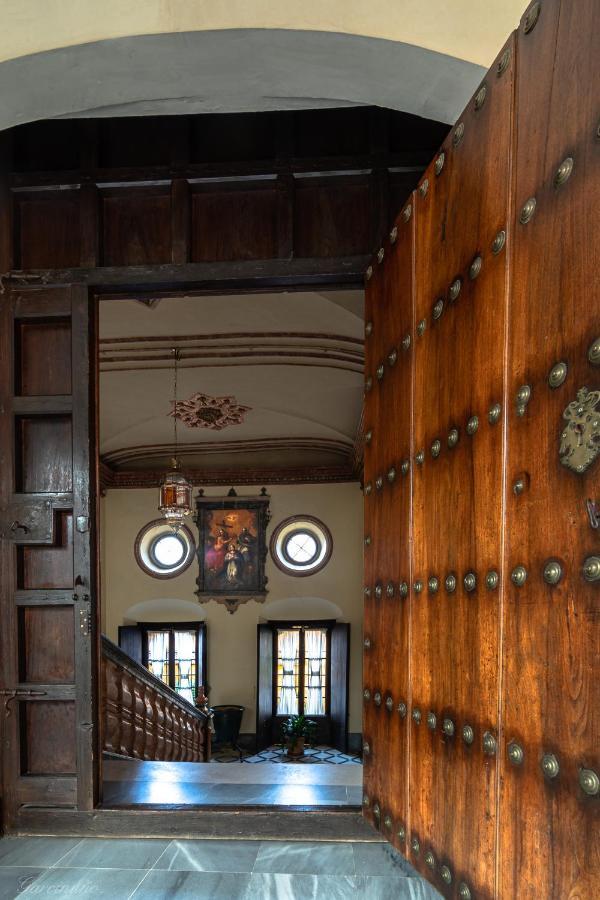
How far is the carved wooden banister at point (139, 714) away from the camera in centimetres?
412

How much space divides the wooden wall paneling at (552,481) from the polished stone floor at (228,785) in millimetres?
1372

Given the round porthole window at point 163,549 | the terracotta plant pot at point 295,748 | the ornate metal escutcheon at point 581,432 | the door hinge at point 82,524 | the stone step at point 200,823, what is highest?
the ornate metal escutcheon at point 581,432

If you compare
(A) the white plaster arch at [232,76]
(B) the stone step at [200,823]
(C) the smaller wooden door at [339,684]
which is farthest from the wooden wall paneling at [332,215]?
(C) the smaller wooden door at [339,684]

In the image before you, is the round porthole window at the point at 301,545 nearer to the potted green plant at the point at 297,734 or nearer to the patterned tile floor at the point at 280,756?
the potted green plant at the point at 297,734

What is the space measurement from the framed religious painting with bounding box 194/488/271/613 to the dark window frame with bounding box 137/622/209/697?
0.59m

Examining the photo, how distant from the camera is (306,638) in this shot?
1198 centimetres

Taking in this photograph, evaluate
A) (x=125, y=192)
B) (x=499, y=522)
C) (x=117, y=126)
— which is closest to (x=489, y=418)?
(x=499, y=522)

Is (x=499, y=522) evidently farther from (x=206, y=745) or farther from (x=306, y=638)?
(x=306, y=638)

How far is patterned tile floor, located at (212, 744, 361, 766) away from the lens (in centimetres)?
1078

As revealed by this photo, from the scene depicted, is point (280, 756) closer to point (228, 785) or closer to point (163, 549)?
point (163, 549)

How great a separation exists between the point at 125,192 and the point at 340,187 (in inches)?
36.5

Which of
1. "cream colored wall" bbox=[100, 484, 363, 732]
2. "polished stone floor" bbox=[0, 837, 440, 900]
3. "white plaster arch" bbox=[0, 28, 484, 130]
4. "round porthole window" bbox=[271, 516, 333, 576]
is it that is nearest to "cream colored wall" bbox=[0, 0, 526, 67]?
"white plaster arch" bbox=[0, 28, 484, 130]

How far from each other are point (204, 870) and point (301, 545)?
33.5 feet

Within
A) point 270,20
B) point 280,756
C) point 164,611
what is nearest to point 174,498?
point 164,611
